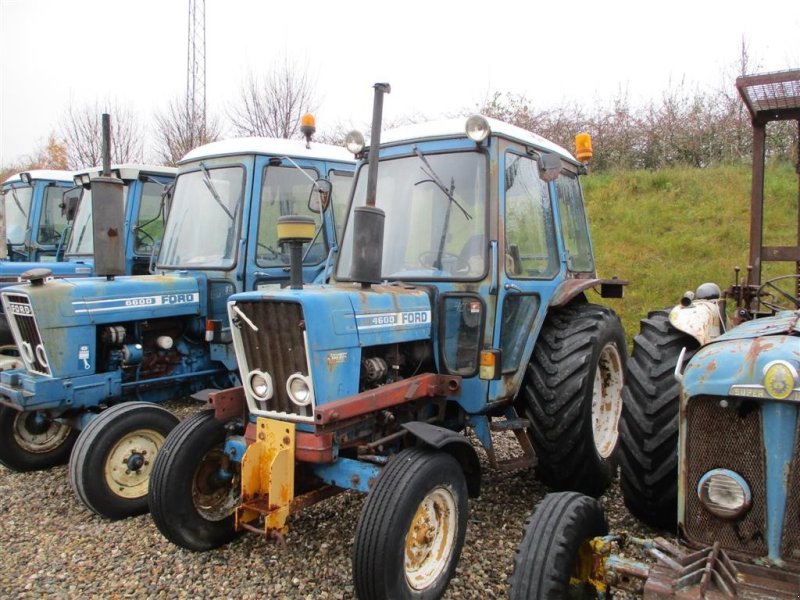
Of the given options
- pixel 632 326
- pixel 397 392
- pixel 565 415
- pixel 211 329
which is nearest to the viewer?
pixel 397 392

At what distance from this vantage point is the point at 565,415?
372 cm

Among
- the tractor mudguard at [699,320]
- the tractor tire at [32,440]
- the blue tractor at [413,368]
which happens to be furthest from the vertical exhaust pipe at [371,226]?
the tractor tire at [32,440]

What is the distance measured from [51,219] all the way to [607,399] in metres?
8.22

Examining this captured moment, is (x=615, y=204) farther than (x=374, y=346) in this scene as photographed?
Yes

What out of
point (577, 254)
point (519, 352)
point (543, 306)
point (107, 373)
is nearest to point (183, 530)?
point (107, 373)

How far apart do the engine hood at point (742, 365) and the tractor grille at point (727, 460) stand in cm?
5

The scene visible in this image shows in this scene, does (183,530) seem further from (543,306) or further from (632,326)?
(632,326)

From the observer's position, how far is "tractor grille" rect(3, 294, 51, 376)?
14.8ft

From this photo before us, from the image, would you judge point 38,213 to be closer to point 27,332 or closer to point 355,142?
point 27,332

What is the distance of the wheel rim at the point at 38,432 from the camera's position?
4.91 meters

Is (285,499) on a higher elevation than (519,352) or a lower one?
lower

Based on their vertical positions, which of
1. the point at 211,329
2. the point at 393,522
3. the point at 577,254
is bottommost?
the point at 393,522

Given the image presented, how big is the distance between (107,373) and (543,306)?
3.09 metres

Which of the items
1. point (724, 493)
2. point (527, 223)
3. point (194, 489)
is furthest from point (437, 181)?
point (724, 493)
